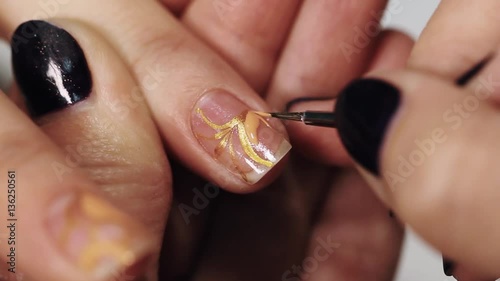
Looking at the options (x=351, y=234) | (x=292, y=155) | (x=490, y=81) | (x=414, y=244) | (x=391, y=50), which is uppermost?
(x=490, y=81)

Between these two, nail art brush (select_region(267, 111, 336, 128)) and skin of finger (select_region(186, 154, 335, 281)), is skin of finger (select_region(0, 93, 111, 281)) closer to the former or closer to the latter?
nail art brush (select_region(267, 111, 336, 128))

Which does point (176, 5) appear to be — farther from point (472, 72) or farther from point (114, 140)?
point (472, 72)

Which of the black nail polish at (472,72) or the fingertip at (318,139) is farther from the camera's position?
the fingertip at (318,139)

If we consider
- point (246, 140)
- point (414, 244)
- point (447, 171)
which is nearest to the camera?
point (447, 171)

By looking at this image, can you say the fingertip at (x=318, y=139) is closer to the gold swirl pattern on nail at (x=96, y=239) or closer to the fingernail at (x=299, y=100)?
the fingernail at (x=299, y=100)

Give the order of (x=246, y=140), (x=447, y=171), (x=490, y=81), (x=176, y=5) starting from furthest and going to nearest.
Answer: (x=176, y=5) < (x=246, y=140) < (x=490, y=81) < (x=447, y=171)

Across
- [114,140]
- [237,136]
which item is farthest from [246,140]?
A: [114,140]

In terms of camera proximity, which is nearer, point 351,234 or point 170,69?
point 170,69

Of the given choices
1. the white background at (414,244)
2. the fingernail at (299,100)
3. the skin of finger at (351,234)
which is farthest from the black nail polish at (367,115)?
the white background at (414,244)
